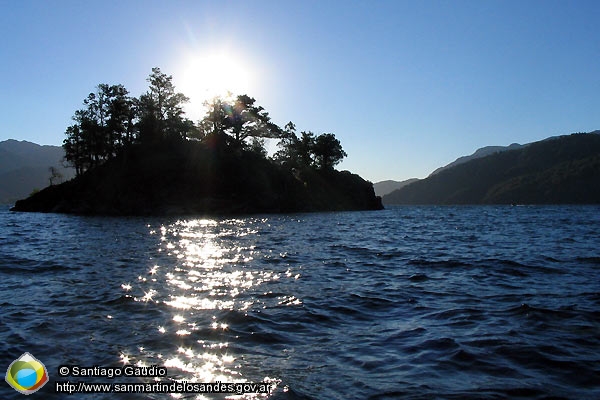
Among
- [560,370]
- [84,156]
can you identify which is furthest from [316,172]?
[560,370]

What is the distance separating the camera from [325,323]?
394 inches

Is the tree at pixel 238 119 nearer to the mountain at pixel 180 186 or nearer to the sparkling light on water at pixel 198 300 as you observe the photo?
the mountain at pixel 180 186

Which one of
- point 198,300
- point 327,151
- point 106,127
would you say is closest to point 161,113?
point 106,127

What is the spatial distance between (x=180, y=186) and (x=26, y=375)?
261 feet

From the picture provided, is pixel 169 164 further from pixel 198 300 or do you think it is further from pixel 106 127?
pixel 198 300

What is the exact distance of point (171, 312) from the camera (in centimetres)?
1075

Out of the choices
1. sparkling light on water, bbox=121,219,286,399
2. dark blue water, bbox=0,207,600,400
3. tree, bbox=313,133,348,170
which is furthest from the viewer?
tree, bbox=313,133,348,170

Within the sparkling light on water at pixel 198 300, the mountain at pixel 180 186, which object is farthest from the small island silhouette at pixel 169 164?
the sparkling light on water at pixel 198 300

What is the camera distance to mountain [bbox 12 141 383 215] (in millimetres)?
80312

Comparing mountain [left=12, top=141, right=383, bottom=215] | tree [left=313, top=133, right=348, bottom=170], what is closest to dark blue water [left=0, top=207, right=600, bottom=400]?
mountain [left=12, top=141, right=383, bottom=215]

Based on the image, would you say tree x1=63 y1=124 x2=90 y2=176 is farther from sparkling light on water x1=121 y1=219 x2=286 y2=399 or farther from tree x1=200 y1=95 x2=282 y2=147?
sparkling light on water x1=121 y1=219 x2=286 y2=399

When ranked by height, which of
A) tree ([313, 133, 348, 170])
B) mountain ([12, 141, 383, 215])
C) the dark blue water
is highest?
tree ([313, 133, 348, 170])

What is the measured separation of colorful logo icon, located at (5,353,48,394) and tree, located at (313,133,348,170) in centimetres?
12141

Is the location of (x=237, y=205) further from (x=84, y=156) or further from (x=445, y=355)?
(x=445, y=355)
